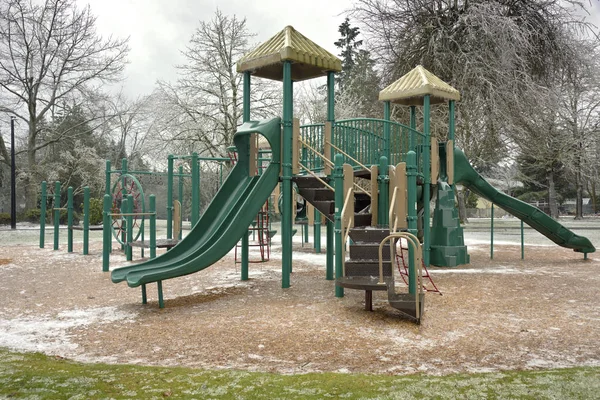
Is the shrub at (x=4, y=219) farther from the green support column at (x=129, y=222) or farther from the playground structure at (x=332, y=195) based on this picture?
the playground structure at (x=332, y=195)

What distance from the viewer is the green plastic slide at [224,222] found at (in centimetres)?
681

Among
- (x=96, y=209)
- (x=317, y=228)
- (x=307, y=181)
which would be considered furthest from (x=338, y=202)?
(x=96, y=209)

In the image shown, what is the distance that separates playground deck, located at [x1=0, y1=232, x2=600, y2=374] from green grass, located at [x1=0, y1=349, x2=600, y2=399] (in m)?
0.31

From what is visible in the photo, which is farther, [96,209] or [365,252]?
[96,209]

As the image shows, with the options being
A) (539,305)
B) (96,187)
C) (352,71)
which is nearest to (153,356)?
(539,305)

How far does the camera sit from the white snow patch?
484 centimetres

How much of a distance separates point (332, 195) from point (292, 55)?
92.5 inches

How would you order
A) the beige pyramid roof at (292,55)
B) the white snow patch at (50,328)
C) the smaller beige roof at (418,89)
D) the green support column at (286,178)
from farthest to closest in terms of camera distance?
the smaller beige roof at (418,89) → the green support column at (286,178) → the beige pyramid roof at (292,55) → the white snow patch at (50,328)

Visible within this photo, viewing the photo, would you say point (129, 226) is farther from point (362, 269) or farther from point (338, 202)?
point (362, 269)

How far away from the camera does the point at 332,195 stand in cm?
841

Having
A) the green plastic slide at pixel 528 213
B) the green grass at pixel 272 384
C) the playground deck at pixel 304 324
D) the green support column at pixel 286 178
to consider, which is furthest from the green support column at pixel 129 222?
the green plastic slide at pixel 528 213

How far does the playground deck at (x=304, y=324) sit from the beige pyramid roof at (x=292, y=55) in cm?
367

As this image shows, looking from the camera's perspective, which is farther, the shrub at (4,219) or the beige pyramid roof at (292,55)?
the shrub at (4,219)

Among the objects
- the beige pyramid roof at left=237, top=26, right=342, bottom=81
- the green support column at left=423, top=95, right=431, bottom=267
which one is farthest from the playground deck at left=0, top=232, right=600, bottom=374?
the beige pyramid roof at left=237, top=26, right=342, bottom=81
